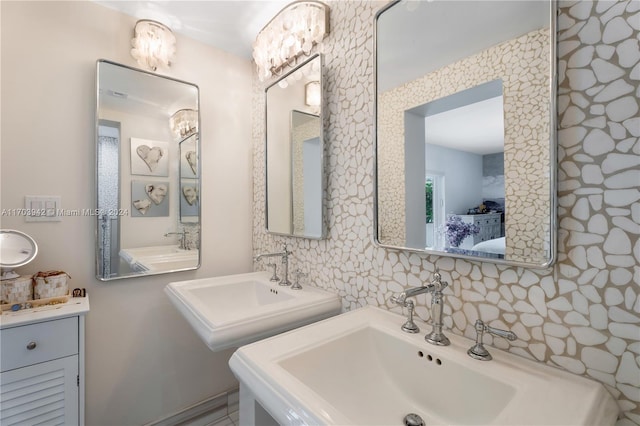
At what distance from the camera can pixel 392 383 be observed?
88cm

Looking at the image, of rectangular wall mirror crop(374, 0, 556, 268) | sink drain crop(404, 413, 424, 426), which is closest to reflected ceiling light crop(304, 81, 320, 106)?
rectangular wall mirror crop(374, 0, 556, 268)

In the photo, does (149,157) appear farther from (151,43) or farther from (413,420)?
(413,420)

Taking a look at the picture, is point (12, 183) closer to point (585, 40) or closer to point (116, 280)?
point (116, 280)

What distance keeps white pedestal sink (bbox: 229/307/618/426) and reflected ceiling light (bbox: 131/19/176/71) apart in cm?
156

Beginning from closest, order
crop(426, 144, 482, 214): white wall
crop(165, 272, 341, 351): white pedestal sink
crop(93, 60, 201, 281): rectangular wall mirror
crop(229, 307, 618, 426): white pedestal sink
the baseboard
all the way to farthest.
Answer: crop(229, 307, 618, 426): white pedestal sink
crop(426, 144, 482, 214): white wall
crop(165, 272, 341, 351): white pedestal sink
crop(93, 60, 201, 281): rectangular wall mirror
the baseboard

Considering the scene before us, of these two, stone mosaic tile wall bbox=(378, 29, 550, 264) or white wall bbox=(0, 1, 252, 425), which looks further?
white wall bbox=(0, 1, 252, 425)

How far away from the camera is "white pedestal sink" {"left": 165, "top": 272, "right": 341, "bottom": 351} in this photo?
97 centimetres

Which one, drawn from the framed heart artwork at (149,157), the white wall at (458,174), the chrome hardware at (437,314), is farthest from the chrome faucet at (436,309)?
the framed heart artwork at (149,157)

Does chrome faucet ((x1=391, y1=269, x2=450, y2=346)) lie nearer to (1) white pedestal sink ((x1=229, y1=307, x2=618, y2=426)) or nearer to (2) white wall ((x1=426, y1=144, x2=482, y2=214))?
(1) white pedestal sink ((x1=229, y1=307, x2=618, y2=426))

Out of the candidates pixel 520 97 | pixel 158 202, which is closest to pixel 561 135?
Answer: pixel 520 97

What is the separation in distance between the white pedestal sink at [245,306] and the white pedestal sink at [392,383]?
0.17 meters

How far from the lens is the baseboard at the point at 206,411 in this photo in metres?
1.64

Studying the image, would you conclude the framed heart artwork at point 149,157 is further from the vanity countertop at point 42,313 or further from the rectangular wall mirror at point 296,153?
the vanity countertop at point 42,313

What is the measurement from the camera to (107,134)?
4.80 ft
